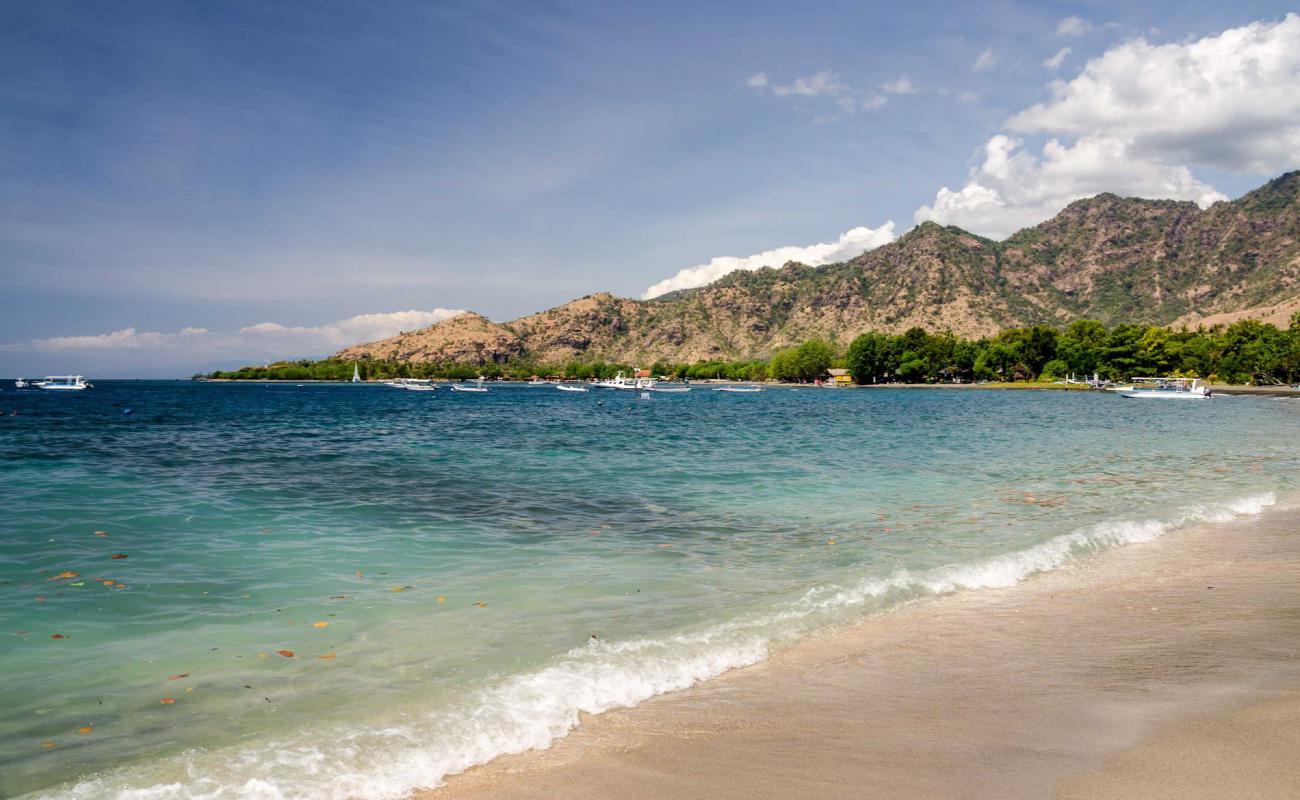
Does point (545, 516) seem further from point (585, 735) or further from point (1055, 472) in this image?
point (1055, 472)

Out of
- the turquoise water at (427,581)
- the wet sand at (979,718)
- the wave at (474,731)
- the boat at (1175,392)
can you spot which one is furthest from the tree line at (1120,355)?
the wave at (474,731)

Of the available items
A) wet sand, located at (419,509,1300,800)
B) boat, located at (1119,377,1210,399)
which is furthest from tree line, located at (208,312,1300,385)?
wet sand, located at (419,509,1300,800)

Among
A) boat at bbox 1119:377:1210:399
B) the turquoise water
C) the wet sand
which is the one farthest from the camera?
boat at bbox 1119:377:1210:399

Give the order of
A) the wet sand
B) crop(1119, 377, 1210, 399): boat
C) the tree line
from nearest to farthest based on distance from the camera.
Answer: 1. the wet sand
2. crop(1119, 377, 1210, 399): boat
3. the tree line

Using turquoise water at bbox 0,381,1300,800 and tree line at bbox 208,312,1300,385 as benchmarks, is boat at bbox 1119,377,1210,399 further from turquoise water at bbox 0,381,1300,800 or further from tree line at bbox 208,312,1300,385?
turquoise water at bbox 0,381,1300,800

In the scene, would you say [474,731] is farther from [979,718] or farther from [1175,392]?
[1175,392]

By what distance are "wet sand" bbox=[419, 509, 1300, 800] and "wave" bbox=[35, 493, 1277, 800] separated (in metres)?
0.26

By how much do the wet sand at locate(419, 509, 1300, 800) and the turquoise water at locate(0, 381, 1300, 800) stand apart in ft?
2.06

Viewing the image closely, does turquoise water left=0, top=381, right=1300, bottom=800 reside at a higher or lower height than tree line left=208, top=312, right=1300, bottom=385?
lower

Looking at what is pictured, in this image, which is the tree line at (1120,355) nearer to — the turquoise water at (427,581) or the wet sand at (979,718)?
the turquoise water at (427,581)

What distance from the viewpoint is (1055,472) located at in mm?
25391

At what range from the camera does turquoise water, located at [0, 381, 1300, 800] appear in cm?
598

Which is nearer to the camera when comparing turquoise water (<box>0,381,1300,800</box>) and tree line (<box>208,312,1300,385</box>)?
turquoise water (<box>0,381,1300,800</box>)

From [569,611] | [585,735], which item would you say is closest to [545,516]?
[569,611]
